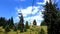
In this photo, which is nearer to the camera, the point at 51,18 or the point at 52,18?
the point at 51,18

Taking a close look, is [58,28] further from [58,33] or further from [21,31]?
[21,31]

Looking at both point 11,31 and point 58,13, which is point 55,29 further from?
point 11,31

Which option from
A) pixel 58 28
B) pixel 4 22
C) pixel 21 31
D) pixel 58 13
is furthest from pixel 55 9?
pixel 4 22

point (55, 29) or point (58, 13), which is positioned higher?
point (58, 13)

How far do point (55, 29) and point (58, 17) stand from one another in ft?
16.4

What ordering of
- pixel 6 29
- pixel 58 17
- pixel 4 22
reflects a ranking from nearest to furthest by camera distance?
pixel 58 17
pixel 6 29
pixel 4 22

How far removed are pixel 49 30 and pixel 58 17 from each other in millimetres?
8073

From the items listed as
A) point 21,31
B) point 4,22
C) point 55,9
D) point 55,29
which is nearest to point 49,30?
point 55,29

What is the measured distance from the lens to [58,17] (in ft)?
271

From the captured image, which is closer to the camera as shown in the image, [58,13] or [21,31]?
[58,13]

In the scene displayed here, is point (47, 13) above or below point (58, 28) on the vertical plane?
above

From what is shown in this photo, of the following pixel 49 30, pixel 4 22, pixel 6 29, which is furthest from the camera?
pixel 4 22

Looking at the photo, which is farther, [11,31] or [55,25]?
[11,31]

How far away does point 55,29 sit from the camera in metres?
79.7
